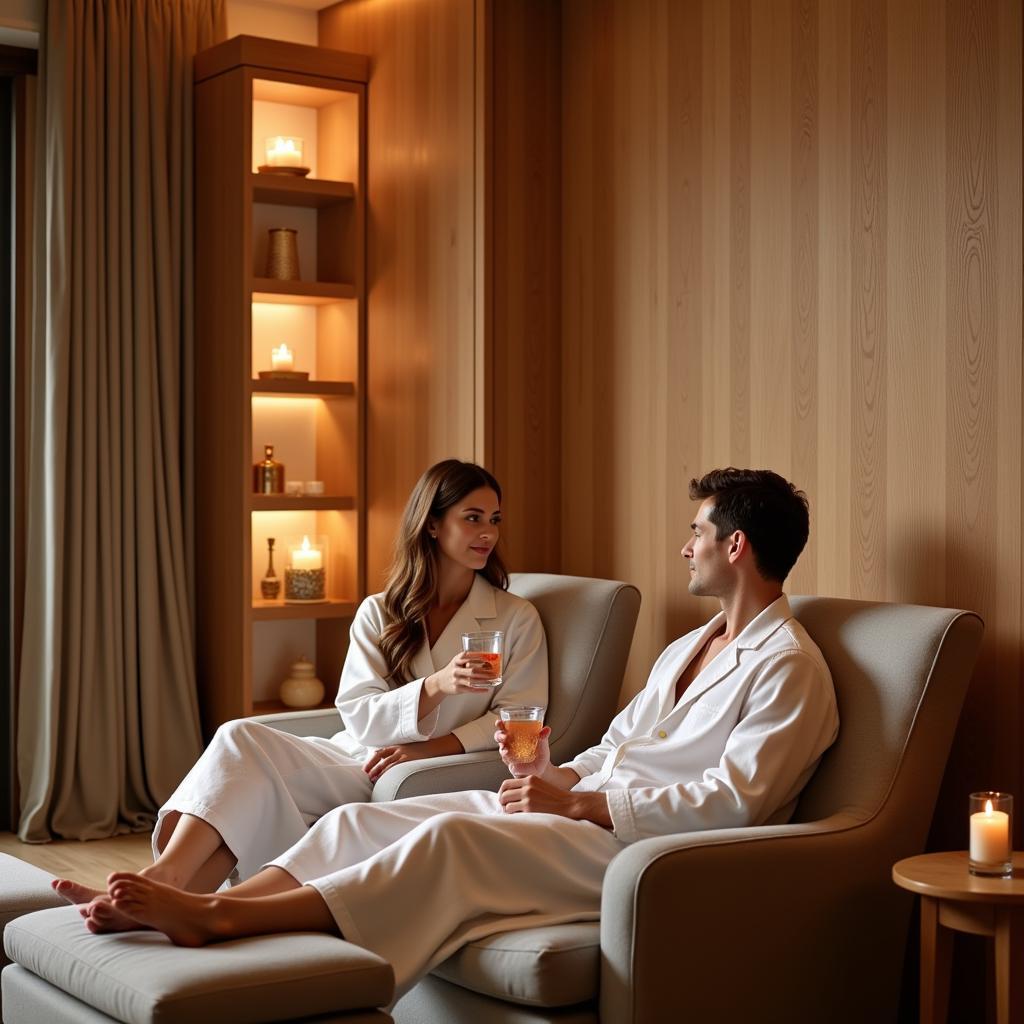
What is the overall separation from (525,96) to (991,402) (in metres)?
1.88

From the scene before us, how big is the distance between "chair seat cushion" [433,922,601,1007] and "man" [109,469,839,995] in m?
0.05

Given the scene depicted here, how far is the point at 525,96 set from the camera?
4.37m

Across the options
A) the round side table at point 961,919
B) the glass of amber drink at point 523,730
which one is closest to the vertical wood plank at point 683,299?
the glass of amber drink at point 523,730

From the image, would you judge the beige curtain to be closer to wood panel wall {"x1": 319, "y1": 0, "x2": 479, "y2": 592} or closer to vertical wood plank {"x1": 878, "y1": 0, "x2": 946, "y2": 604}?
wood panel wall {"x1": 319, "y1": 0, "x2": 479, "y2": 592}

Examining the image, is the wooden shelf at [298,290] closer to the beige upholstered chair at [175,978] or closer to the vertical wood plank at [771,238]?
the vertical wood plank at [771,238]

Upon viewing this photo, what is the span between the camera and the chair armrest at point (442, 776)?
3.32 m

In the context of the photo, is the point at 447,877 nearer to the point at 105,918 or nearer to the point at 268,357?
the point at 105,918

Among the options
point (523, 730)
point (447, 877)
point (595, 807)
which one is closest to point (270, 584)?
point (523, 730)

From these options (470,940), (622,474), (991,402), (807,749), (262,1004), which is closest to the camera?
(262,1004)

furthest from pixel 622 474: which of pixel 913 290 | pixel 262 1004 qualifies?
pixel 262 1004

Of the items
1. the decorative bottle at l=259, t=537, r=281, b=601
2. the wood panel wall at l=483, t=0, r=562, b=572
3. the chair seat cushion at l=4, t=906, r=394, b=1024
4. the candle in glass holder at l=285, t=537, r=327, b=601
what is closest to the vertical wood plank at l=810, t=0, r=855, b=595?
the wood panel wall at l=483, t=0, r=562, b=572

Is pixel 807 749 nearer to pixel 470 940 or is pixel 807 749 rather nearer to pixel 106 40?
pixel 470 940

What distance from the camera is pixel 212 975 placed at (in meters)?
2.34

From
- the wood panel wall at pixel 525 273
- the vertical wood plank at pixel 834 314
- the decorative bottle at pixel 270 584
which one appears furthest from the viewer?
the decorative bottle at pixel 270 584
